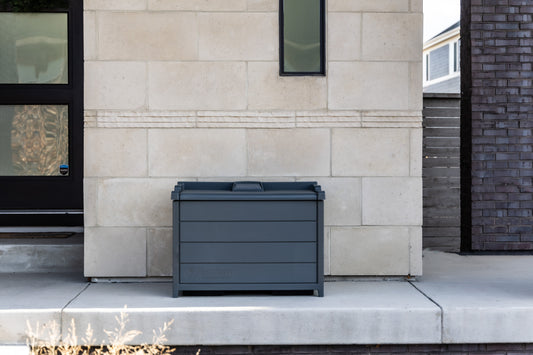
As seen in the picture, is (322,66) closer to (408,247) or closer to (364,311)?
(408,247)

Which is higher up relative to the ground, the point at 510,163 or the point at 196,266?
the point at 510,163

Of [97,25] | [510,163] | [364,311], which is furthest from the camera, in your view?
[510,163]

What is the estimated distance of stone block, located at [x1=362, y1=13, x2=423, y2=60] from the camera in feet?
18.5

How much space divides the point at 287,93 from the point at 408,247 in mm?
1977

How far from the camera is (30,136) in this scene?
694cm

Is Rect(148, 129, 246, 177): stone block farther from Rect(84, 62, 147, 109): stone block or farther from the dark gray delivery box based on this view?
the dark gray delivery box

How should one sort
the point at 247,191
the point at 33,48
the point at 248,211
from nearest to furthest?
the point at 248,211 < the point at 247,191 < the point at 33,48

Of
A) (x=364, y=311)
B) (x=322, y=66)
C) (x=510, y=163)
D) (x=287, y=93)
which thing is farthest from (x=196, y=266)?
(x=510, y=163)

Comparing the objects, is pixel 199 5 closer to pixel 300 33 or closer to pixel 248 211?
pixel 300 33

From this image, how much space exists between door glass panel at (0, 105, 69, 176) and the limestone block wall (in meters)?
1.56

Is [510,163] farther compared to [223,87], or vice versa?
[510,163]

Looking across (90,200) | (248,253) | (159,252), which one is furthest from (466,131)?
(90,200)

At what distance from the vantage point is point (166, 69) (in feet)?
18.5

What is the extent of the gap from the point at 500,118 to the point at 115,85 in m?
4.68
